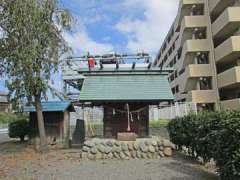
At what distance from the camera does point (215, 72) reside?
1324 inches

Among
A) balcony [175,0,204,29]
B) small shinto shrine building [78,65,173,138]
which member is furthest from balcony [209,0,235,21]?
small shinto shrine building [78,65,173,138]

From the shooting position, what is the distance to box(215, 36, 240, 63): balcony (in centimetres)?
2809

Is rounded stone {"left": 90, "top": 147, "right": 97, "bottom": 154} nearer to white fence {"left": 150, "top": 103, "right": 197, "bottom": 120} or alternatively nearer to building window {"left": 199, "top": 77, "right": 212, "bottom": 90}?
white fence {"left": 150, "top": 103, "right": 197, "bottom": 120}

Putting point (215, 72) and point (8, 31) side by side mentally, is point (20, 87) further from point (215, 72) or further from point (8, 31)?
point (215, 72)

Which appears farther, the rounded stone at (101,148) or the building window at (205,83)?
the building window at (205,83)

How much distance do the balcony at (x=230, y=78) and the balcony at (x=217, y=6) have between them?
280 inches

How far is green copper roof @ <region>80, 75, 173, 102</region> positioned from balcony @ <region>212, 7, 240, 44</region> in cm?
1557

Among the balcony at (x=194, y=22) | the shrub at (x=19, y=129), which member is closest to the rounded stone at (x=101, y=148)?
the shrub at (x=19, y=129)

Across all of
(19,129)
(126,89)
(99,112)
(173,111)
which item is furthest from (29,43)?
(173,111)

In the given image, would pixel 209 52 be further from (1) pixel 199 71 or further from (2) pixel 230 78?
(2) pixel 230 78

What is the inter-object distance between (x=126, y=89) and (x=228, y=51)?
1690 cm

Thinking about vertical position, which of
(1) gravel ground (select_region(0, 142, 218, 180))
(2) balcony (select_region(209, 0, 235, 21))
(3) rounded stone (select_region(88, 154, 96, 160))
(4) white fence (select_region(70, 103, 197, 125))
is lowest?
(1) gravel ground (select_region(0, 142, 218, 180))

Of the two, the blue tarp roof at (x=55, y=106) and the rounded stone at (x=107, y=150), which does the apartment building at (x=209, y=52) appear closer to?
the blue tarp roof at (x=55, y=106)

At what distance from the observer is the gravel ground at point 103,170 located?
9516 millimetres
